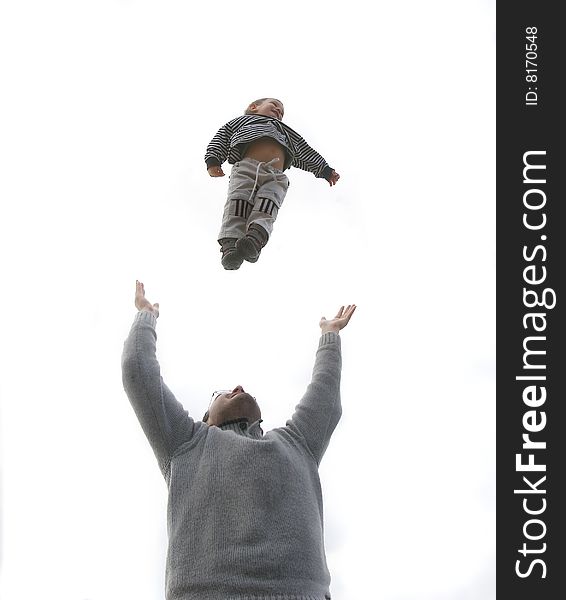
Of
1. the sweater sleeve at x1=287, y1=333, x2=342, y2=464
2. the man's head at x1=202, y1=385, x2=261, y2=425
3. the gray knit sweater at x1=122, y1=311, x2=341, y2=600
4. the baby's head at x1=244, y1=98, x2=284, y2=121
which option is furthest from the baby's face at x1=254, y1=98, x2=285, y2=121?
the man's head at x1=202, y1=385, x2=261, y2=425

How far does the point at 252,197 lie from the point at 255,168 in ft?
0.63

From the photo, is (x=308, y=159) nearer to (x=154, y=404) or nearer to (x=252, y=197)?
(x=252, y=197)

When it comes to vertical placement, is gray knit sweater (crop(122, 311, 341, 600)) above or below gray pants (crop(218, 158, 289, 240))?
below

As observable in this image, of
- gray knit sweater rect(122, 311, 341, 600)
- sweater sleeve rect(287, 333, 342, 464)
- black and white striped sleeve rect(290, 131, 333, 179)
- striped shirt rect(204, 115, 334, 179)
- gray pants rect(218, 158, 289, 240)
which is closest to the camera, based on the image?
gray knit sweater rect(122, 311, 341, 600)


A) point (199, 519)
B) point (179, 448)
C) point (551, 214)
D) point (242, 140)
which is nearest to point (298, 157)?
point (242, 140)

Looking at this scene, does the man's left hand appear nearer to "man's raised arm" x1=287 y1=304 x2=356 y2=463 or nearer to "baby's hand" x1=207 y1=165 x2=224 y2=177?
"man's raised arm" x1=287 y1=304 x2=356 y2=463

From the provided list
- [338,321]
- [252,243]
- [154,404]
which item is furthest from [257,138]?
[154,404]

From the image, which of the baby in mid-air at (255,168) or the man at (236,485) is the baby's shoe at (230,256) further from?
the man at (236,485)

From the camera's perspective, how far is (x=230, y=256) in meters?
4.29

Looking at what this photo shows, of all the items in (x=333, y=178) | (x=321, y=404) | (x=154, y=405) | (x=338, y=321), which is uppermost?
(x=333, y=178)

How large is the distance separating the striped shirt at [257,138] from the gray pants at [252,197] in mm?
117

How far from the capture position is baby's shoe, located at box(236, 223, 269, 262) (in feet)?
13.9

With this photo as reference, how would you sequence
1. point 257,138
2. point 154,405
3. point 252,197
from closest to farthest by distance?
point 154,405 < point 252,197 < point 257,138

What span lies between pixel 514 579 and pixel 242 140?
2.80 metres
